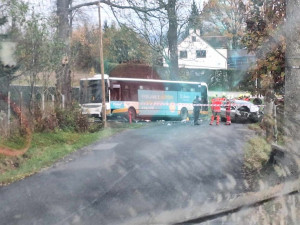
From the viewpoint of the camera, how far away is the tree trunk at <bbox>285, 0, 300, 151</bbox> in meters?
4.91

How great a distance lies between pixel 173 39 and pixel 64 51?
3.41 metres

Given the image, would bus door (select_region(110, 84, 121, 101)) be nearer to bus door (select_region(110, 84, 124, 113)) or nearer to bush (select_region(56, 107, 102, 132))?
bus door (select_region(110, 84, 124, 113))

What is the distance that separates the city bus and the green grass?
19.8 inches

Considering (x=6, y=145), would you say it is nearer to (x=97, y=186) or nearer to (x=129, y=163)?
(x=129, y=163)

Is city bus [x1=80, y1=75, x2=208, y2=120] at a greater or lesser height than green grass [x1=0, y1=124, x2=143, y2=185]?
greater

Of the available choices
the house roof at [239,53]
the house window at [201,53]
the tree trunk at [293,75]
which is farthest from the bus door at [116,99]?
the tree trunk at [293,75]

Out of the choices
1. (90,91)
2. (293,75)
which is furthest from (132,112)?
(293,75)

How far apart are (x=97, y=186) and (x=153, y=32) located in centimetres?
416

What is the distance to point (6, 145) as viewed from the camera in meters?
10.2

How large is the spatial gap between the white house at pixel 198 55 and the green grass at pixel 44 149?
2.25 meters

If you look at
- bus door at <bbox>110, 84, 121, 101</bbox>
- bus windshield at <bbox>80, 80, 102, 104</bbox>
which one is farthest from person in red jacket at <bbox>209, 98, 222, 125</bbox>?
bus windshield at <bbox>80, 80, 102, 104</bbox>

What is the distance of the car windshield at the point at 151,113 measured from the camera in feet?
18.1

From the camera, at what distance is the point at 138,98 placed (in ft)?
37.3

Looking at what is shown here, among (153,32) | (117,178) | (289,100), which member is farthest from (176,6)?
(289,100)
